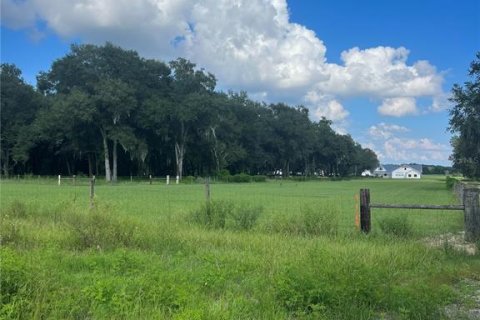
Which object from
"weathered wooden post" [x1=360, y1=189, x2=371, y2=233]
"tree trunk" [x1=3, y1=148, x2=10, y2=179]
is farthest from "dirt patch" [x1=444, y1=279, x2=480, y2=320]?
"tree trunk" [x1=3, y1=148, x2=10, y2=179]

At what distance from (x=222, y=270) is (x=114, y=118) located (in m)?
59.8

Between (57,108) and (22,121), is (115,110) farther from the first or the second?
(22,121)

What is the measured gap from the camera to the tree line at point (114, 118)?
64.5 metres

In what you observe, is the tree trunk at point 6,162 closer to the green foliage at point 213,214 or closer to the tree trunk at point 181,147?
the tree trunk at point 181,147

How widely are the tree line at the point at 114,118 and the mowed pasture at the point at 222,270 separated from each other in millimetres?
53576

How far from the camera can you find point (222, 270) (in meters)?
7.25

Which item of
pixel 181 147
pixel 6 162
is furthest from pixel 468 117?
pixel 6 162

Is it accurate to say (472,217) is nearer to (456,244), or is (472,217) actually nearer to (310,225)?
(456,244)

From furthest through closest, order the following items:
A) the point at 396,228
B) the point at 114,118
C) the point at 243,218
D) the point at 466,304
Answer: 1. the point at 114,118
2. the point at 243,218
3. the point at 396,228
4. the point at 466,304

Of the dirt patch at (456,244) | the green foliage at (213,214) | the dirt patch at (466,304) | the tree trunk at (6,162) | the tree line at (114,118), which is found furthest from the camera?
the tree trunk at (6,162)

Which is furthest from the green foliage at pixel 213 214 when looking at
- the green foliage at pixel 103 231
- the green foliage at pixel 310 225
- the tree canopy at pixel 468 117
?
the tree canopy at pixel 468 117

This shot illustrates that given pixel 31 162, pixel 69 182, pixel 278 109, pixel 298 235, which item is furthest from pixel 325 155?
pixel 298 235

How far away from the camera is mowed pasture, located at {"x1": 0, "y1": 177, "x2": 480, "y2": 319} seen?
5.53 m

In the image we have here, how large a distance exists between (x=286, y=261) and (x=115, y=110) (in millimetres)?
58505
